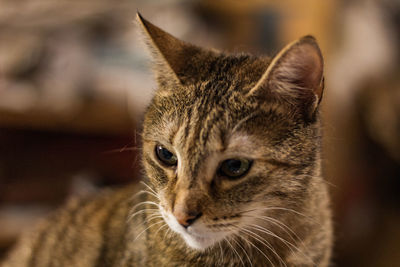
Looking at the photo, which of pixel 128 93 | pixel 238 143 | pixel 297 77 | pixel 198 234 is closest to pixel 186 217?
pixel 198 234

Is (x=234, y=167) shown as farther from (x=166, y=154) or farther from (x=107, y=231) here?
(x=107, y=231)

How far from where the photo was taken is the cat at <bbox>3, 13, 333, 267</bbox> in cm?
91

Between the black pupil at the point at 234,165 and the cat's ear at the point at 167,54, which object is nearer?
the black pupil at the point at 234,165

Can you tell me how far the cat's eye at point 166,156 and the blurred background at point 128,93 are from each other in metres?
1.17

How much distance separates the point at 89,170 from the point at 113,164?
0.13m

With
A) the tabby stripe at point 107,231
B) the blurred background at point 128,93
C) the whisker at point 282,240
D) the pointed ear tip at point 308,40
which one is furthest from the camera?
the blurred background at point 128,93

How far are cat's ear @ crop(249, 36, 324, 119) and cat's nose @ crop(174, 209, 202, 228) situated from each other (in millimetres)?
278

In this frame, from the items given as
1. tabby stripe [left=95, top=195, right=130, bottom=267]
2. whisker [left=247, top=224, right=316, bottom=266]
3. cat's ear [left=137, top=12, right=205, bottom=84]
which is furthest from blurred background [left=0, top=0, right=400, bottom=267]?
whisker [left=247, top=224, right=316, bottom=266]

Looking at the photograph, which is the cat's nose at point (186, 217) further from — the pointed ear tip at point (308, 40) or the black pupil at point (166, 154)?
the pointed ear tip at point (308, 40)

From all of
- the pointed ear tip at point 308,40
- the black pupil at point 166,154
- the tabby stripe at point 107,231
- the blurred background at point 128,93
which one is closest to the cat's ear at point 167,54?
the black pupil at point 166,154

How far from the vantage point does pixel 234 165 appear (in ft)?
3.04

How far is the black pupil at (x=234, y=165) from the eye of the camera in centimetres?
92

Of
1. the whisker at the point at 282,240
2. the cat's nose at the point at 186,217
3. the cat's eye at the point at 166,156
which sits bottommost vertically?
the whisker at the point at 282,240

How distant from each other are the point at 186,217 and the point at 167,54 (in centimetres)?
39
